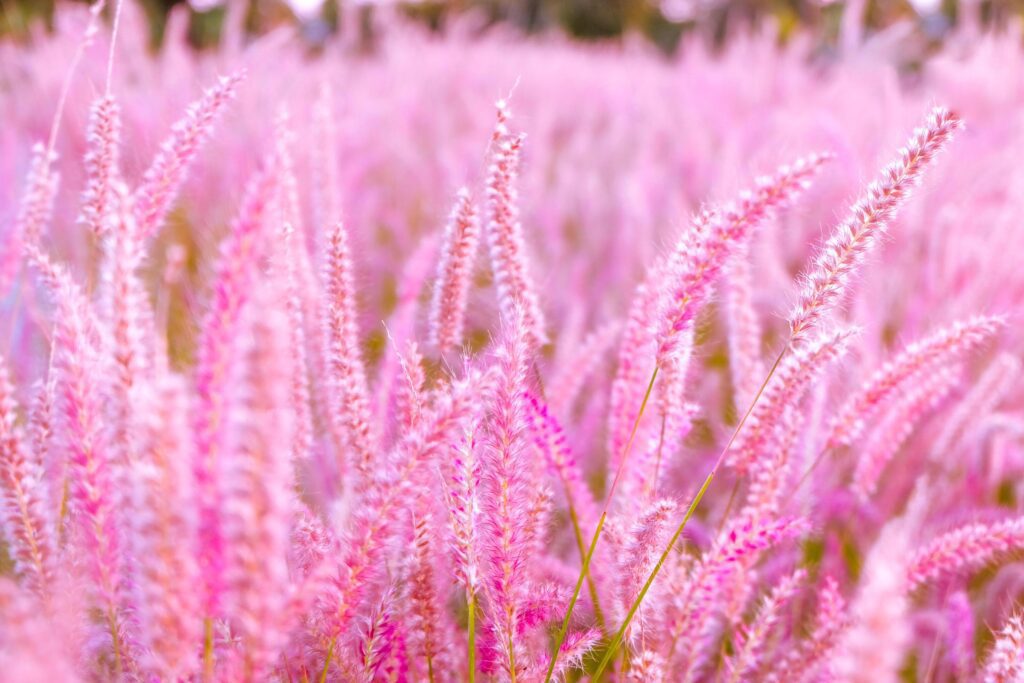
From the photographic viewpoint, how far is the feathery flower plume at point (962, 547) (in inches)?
43.9

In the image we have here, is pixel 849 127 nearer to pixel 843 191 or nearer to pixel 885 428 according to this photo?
pixel 843 191

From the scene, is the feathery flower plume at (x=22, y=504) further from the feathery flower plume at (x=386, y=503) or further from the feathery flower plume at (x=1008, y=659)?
the feathery flower plume at (x=1008, y=659)

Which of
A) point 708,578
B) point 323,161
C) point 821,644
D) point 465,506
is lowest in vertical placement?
point 821,644

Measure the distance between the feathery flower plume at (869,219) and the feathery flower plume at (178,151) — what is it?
772 millimetres

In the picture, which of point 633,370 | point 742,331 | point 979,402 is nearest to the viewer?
point 633,370

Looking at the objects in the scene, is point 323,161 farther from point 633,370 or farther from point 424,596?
point 424,596

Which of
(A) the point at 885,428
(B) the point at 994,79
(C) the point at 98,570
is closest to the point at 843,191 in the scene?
(B) the point at 994,79

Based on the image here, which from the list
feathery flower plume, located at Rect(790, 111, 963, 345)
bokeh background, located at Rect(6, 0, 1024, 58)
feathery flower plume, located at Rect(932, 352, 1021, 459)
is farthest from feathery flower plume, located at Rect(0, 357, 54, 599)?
bokeh background, located at Rect(6, 0, 1024, 58)

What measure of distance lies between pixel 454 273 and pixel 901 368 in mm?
664

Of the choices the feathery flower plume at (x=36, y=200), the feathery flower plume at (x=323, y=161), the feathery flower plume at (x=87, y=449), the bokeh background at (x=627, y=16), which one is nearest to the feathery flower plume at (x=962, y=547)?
the feathery flower plume at (x=87, y=449)

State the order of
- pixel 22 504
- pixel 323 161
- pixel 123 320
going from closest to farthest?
pixel 123 320 → pixel 22 504 → pixel 323 161

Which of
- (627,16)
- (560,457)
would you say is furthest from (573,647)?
(627,16)

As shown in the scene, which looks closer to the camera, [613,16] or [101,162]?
[101,162]

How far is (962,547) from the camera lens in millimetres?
1128
